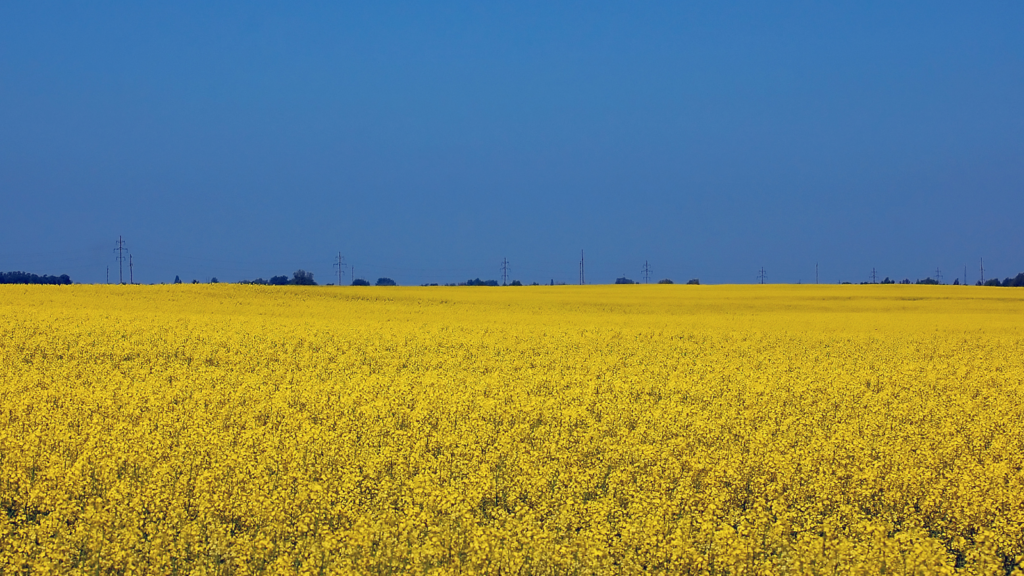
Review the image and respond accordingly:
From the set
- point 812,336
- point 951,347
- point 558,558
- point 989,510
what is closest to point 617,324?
point 812,336

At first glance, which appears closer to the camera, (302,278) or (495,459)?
(495,459)

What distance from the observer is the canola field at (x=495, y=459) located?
5242 millimetres

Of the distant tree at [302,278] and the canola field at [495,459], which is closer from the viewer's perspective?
the canola field at [495,459]

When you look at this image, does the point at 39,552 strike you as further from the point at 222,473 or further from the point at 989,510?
the point at 989,510

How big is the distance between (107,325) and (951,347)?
21880mm

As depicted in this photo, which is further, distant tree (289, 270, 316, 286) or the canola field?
distant tree (289, 270, 316, 286)

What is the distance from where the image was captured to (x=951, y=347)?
18.8 metres

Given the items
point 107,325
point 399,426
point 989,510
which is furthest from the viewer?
point 107,325

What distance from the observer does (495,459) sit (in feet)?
25.0

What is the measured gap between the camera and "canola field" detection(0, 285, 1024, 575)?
524cm

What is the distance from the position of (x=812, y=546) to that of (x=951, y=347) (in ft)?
53.8

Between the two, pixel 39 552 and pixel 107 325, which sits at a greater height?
pixel 107 325

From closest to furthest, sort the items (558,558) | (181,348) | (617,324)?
(558,558) → (181,348) → (617,324)

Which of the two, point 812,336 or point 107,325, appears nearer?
point 107,325
